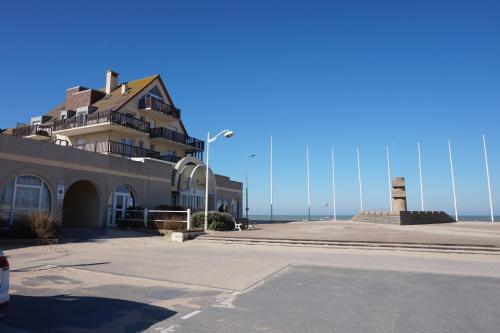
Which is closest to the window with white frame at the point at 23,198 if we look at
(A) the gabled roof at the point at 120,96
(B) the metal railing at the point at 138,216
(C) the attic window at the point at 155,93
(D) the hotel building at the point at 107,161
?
(D) the hotel building at the point at 107,161

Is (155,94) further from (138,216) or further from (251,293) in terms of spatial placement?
(251,293)

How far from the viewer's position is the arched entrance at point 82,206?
2495 cm

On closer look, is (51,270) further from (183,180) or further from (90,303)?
(183,180)

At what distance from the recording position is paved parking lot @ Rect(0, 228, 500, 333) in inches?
235

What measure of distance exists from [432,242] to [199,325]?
506 inches

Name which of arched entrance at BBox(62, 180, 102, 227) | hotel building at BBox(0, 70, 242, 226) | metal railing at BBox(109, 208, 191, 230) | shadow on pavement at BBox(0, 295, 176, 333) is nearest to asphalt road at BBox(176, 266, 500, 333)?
shadow on pavement at BBox(0, 295, 176, 333)

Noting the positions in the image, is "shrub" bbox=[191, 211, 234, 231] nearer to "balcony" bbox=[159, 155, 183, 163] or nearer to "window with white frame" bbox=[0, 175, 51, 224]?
"window with white frame" bbox=[0, 175, 51, 224]

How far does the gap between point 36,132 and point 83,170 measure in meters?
16.6

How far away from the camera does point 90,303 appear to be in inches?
283

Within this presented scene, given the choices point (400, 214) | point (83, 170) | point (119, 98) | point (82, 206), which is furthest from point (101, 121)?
point (400, 214)

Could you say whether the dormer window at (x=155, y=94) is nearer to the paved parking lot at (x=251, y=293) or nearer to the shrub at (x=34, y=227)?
the shrub at (x=34, y=227)

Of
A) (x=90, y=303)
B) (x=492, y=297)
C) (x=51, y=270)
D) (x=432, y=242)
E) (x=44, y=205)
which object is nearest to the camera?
(x=90, y=303)

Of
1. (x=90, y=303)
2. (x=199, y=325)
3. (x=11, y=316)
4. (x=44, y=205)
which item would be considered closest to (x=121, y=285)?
(x=90, y=303)

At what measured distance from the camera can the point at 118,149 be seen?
1241 inches
